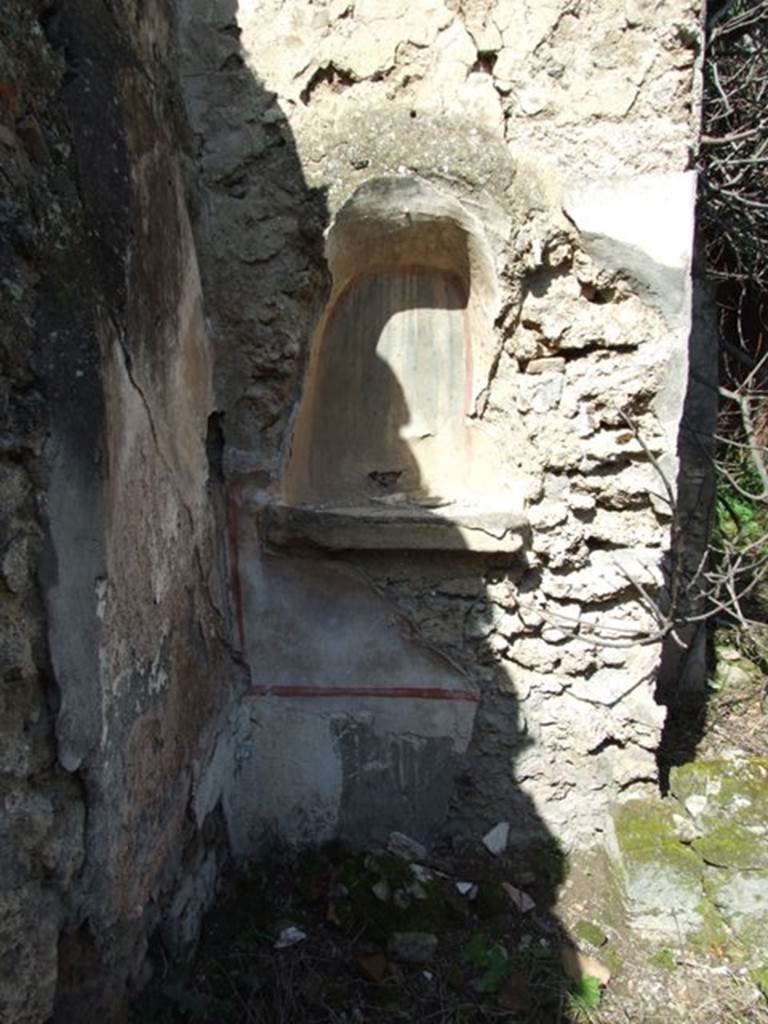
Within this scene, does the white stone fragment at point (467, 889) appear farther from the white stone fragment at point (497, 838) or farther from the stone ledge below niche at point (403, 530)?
the stone ledge below niche at point (403, 530)

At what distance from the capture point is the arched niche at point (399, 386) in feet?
9.84

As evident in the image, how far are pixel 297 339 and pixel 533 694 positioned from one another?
1.52 m

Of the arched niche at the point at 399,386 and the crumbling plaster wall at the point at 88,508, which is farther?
the arched niche at the point at 399,386

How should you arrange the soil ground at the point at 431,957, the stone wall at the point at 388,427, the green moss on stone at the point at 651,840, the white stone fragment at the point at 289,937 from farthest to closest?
the green moss on stone at the point at 651,840 < the white stone fragment at the point at 289,937 < the soil ground at the point at 431,957 < the stone wall at the point at 388,427

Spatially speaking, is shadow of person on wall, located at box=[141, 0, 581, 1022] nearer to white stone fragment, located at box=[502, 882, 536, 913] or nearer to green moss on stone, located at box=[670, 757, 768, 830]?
white stone fragment, located at box=[502, 882, 536, 913]

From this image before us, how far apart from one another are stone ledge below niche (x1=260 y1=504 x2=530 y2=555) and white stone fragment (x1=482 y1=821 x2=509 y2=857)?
3.44 feet

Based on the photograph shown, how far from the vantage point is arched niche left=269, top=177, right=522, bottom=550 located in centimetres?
300

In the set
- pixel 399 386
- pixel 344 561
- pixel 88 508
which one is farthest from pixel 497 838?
pixel 88 508

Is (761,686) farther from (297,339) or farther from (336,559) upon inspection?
(297,339)

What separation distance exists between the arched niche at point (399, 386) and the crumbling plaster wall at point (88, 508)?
784 mm

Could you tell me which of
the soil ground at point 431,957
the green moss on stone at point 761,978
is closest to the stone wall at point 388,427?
the soil ground at point 431,957

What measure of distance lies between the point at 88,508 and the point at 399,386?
1655mm

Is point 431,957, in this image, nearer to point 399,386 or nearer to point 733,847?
point 733,847

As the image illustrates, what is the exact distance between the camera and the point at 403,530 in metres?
2.86
